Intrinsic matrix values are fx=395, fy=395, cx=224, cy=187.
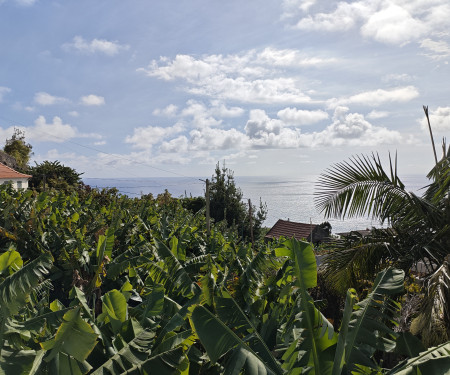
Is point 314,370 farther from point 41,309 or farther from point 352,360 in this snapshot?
point 41,309

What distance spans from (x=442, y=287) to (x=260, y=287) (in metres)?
2.96

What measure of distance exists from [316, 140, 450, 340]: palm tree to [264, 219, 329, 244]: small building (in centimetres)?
3391

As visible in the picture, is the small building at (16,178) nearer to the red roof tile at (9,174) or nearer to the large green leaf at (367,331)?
the red roof tile at (9,174)

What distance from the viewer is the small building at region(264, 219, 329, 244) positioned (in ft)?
142

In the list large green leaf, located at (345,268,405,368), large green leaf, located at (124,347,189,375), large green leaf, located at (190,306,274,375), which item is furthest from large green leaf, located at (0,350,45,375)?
large green leaf, located at (345,268,405,368)

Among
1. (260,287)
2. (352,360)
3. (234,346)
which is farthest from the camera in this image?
(260,287)

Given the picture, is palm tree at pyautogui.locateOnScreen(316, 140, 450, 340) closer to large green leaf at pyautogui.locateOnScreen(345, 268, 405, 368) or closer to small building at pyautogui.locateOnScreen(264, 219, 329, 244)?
large green leaf at pyautogui.locateOnScreen(345, 268, 405, 368)

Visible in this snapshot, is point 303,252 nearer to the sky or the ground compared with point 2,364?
nearer to the sky

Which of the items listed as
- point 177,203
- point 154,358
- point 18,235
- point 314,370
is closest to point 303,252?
point 314,370

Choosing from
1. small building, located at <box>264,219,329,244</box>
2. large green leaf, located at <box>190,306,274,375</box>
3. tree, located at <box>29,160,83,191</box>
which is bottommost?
small building, located at <box>264,219,329,244</box>

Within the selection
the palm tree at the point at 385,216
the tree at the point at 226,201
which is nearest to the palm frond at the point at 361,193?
the palm tree at the point at 385,216

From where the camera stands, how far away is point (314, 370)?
12.2ft

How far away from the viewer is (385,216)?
26.0 ft

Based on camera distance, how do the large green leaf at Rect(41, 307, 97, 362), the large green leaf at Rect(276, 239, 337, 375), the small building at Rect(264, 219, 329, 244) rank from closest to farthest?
the large green leaf at Rect(41, 307, 97, 362) < the large green leaf at Rect(276, 239, 337, 375) < the small building at Rect(264, 219, 329, 244)
